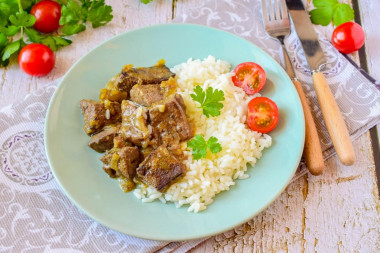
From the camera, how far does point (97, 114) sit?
4293mm

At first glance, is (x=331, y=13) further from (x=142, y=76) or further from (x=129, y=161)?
(x=129, y=161)

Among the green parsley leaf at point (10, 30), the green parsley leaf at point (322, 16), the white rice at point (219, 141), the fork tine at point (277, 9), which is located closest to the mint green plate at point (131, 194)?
the white rice at point (219, 141)

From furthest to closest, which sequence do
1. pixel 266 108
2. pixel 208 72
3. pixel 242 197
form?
pixel 208 72 → pixel 266 108 → pixel 242 197

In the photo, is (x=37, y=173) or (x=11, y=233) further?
(x=37, y=173)

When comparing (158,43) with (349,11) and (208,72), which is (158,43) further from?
(349,11)

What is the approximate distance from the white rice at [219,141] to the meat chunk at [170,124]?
0.13 m

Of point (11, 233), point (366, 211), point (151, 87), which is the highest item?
point (151, 87)

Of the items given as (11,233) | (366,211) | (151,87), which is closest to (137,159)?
(151,87)

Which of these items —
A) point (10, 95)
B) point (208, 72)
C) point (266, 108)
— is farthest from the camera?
point (10, 95)

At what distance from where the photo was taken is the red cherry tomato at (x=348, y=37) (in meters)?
5.12

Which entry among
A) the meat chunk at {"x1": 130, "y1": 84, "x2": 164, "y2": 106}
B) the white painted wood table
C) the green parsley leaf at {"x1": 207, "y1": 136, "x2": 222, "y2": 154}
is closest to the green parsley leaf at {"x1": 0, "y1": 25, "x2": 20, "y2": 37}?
the white painted wood table

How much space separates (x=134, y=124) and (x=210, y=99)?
78 cm

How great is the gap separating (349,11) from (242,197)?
2966mm

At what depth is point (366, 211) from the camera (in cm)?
433
